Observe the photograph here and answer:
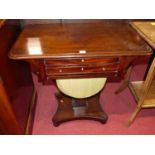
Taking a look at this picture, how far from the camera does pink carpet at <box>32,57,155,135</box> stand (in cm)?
145

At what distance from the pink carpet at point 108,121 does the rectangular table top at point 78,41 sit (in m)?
0.76

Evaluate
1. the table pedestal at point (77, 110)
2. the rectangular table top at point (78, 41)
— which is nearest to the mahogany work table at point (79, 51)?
the rectangular table top at point (78, 41)

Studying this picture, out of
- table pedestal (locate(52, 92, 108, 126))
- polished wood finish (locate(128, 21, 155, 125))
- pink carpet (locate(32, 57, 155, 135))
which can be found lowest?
pink carpet (locate(32, 57, 155, 135))

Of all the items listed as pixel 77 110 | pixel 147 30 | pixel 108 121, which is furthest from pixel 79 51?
pixel 108 121

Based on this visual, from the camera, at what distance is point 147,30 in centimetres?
120

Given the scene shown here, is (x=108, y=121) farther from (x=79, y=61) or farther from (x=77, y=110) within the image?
(x=79, y=61)

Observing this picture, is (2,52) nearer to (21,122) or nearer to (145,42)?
(21,122)

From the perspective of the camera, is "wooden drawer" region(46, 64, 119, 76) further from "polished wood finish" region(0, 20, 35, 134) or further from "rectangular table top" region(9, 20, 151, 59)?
"polished wood finish" region(0, 20, 35, 134)

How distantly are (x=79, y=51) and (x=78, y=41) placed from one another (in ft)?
0.42

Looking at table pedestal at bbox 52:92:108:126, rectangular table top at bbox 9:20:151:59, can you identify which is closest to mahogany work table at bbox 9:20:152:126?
rectangular table top at bbox 9:20:151:59

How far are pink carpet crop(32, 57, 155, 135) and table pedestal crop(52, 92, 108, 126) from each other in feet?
0.22

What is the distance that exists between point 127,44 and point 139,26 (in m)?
0.33

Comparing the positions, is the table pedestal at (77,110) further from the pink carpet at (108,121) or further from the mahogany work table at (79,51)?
the mahogany work table at (79,51)

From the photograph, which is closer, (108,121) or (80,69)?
(80,69)
